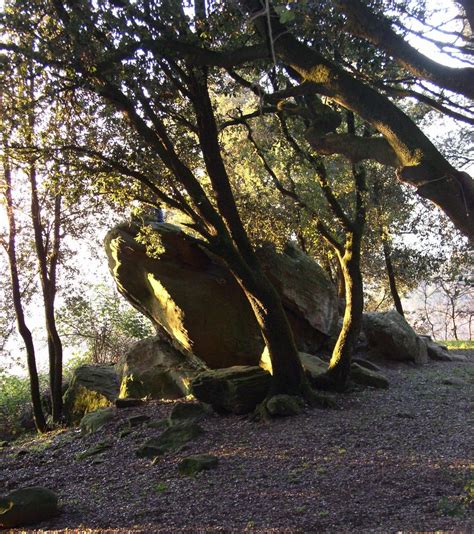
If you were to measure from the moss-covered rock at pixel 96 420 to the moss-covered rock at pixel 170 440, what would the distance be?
88.1 inches

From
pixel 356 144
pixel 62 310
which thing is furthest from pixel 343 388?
pixel 62 310

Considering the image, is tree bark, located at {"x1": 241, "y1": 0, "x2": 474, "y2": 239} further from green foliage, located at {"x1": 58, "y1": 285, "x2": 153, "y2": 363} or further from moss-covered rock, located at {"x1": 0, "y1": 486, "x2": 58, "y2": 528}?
green foliage, located at {"x1": 58, "y1": 285, "x2": 153, "y2": 363}

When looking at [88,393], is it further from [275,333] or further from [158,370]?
[275,333]

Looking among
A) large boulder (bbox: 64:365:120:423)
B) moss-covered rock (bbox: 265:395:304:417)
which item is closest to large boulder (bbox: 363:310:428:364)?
moss-covered rock (bbox: 265:395:304:417)

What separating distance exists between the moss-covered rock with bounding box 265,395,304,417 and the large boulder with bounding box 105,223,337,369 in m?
3.26

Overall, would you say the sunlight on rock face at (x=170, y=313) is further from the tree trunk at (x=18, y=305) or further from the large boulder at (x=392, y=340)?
the large boulder at (x=392, y=340)

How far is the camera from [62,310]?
1823 centimetres

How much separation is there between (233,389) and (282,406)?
3.51 feet

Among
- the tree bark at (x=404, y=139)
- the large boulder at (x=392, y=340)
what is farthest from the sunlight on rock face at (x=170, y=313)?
the tree bark at (x=404, y=139)

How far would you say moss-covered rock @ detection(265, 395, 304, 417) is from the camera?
9.02m

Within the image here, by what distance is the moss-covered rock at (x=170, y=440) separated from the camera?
319 inches

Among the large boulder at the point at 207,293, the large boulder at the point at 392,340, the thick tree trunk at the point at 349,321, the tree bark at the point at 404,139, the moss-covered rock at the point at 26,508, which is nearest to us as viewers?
the tree bark at the point at 404,139

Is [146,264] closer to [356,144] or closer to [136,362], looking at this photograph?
[136,362]

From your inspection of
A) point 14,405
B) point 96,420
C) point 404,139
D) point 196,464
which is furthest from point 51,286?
point 404,139
